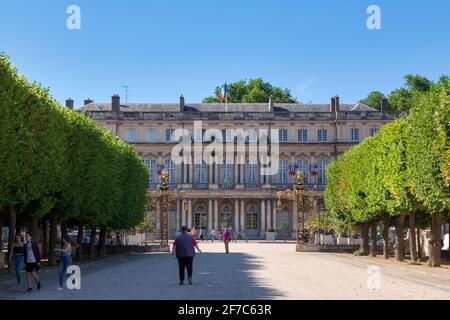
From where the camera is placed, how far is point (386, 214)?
4378 cm

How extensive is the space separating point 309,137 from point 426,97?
65.8m

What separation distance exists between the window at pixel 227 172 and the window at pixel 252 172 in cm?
219

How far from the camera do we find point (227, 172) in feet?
327

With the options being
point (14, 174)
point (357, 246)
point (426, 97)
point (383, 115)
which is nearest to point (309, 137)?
point (383, 115)

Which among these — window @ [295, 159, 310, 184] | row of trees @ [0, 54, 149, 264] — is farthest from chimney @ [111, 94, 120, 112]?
row of trees @ [0, 54, 149, 264]

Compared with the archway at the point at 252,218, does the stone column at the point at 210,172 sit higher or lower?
higher

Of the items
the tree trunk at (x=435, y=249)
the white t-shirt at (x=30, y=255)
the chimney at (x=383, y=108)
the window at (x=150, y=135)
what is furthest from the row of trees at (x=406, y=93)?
the white t-shirt at (x=30, y=255)

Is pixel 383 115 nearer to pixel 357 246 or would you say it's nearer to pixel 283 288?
pixel 357 246

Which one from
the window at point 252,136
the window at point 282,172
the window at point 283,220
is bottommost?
the window at point 283,220

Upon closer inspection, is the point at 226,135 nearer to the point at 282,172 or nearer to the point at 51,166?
the point at 282,172

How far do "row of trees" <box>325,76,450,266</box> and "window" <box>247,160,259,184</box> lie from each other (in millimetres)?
46678

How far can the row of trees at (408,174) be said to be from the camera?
31.7 metres

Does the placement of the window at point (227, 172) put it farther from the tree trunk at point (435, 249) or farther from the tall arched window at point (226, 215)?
the tree trunk at point (435, 249)

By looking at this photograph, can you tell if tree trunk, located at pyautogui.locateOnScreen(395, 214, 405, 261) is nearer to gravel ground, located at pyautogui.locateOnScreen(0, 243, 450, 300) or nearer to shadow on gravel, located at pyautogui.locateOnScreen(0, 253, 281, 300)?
gravel ground, located at pyautogui.locateOnScreen(0, 243, 450, 300)
